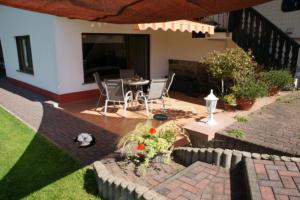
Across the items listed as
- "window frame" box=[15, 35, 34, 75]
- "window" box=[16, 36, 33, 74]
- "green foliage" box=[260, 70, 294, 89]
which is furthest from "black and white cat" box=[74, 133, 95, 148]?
"window" box=[16, 36, 33, 74]

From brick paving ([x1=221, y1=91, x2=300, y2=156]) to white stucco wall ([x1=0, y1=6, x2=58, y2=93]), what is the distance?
10177 mm

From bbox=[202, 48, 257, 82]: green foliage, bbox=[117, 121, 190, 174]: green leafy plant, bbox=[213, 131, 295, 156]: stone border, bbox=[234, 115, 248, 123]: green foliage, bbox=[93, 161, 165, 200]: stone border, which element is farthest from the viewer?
bbox=[202, 48, 257, 82]: green foliage

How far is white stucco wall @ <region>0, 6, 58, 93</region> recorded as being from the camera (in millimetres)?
13398

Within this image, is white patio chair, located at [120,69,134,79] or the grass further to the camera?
white patio chair, located at [120,69,134,79]

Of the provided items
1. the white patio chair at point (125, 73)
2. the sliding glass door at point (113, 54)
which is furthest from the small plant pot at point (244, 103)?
the sliding glass door at point (113, 54)

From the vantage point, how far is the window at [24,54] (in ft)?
54.0

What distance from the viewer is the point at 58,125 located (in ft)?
33.0

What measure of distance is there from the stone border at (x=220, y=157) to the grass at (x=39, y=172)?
2403mm

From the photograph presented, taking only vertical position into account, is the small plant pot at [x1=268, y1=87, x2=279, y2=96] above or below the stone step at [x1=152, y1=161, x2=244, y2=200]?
above

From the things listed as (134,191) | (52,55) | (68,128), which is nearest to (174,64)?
(52,55)

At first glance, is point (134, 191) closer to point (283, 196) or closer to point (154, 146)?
point (154, 146)

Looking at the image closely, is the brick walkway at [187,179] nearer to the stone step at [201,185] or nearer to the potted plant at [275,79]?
the stone step at [201,185]

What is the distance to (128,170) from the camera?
588cm

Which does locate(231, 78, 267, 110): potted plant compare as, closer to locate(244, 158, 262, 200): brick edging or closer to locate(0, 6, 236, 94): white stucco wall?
locate(244, 158, 262, 200): brick edging
